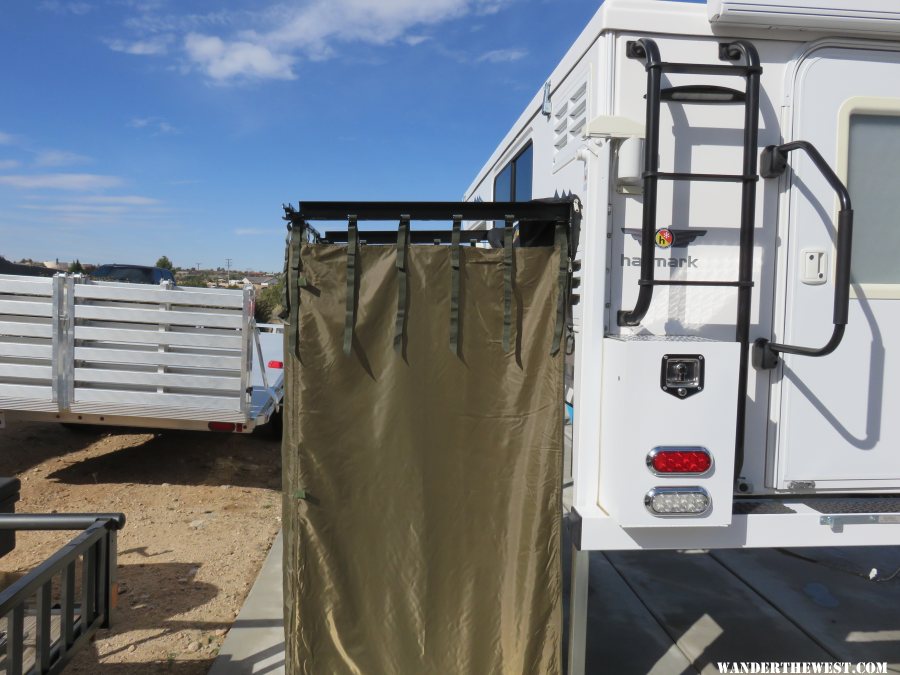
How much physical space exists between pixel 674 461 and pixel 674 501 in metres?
0.15

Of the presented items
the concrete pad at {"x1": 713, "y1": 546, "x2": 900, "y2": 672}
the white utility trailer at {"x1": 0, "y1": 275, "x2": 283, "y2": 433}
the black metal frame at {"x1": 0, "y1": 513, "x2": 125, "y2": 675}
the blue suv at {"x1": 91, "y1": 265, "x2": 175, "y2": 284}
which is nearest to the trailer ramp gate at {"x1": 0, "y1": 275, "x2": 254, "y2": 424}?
the white utility trailer at {"x1": 0, "y1": 275, "x2": 283, "y2": 433}

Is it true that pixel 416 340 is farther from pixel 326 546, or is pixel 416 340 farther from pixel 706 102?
pixel 706 102

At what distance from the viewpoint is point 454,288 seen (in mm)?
2564

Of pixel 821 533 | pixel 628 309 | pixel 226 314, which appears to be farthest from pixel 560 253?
pixel 226 314

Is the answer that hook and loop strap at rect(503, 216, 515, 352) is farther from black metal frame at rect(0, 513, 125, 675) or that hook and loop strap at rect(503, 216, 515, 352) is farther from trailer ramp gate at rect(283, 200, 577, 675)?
black metal frame at rect(0, 513, 125, 675)

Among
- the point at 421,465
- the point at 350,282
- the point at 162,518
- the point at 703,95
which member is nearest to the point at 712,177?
the point at 703,95

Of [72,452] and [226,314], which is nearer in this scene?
[226,314]

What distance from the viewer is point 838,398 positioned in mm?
2641

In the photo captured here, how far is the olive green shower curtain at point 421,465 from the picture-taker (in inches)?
101

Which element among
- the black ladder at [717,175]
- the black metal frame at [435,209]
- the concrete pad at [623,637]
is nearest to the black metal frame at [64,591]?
the black metal frame at [435,209]

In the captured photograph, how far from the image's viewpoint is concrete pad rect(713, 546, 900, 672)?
3704 mm

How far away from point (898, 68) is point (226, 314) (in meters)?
4.84

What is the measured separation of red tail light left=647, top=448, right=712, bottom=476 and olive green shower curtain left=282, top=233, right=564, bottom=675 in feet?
1.32

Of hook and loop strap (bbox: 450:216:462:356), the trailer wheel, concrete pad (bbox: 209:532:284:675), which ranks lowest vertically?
concrete pad (bbox: 209:532:284:675)
